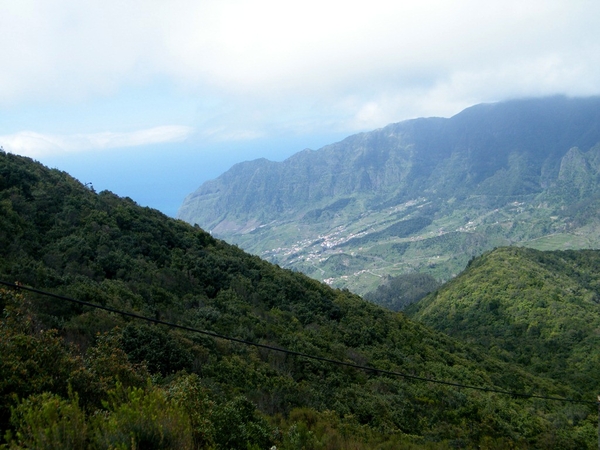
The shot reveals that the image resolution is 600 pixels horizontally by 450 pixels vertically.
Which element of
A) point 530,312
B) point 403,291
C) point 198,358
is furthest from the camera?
point 403,291

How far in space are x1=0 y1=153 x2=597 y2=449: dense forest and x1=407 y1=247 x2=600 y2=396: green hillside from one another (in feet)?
12.4

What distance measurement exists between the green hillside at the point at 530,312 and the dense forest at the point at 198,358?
3784mm

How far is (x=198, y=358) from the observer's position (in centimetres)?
1207

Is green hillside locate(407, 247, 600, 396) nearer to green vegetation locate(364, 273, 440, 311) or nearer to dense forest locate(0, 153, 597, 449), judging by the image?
dense forest locate(0, 153, 597, 449)

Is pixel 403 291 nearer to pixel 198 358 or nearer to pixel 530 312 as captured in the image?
pixel 530 312

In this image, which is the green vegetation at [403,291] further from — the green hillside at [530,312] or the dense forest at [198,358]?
the dense forest at [198,358]

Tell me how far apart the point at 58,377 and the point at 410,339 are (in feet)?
71.9

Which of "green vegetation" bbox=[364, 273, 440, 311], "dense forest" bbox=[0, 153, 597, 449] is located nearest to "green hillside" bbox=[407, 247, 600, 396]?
"dense forest" bbox=[0, 153, 597, 449]

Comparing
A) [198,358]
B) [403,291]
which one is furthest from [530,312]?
[403,291]

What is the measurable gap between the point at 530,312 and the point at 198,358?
131ft

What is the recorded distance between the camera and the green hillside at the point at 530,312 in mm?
33438

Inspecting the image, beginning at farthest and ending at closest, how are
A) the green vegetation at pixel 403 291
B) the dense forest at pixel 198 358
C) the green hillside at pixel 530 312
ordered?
the green vegetation at pixel 403 291 < the green hillside at pixel 530 312 < the dense forest at pixel 198 358

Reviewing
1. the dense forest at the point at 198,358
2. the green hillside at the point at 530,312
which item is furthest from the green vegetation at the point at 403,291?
the dense forest at the point at 198,358

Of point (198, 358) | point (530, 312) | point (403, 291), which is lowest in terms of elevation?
point (403, 291)
